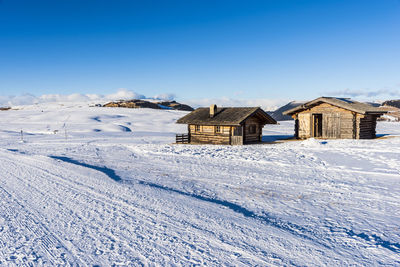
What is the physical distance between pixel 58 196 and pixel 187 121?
20342 millimetres

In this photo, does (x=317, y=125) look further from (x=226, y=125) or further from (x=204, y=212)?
(x=204, y=212)

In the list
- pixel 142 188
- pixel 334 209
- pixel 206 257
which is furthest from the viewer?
pixel 142 188

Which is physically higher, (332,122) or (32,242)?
(332,122)

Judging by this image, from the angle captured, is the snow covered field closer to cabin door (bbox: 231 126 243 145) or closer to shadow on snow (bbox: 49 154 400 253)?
shadow on snow (bbox: 49 154 400 253)

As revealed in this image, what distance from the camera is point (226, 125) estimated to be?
26.3 meters

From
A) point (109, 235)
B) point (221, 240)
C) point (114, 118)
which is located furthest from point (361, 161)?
point (114, 118)

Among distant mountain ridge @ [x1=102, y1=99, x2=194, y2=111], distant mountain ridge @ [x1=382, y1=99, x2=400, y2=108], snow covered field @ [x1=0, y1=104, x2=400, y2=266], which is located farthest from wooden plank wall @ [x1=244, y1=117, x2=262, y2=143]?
distant mountain ridge @ [x1=102, y1=99, x2=194, y2=111]

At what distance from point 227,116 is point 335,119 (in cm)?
1040

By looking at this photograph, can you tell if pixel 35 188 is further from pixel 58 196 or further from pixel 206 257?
pixel 206 257

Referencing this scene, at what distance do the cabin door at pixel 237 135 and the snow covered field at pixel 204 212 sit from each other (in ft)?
32.1

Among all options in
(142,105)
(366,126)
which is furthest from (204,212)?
(142,105)

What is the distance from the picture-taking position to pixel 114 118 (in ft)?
193

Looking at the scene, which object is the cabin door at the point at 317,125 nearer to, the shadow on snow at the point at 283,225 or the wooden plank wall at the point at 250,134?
the wooden plank wall at the point at 250,134

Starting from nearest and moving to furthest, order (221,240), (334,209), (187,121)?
(221,240)
(334,209)
(187,121)
